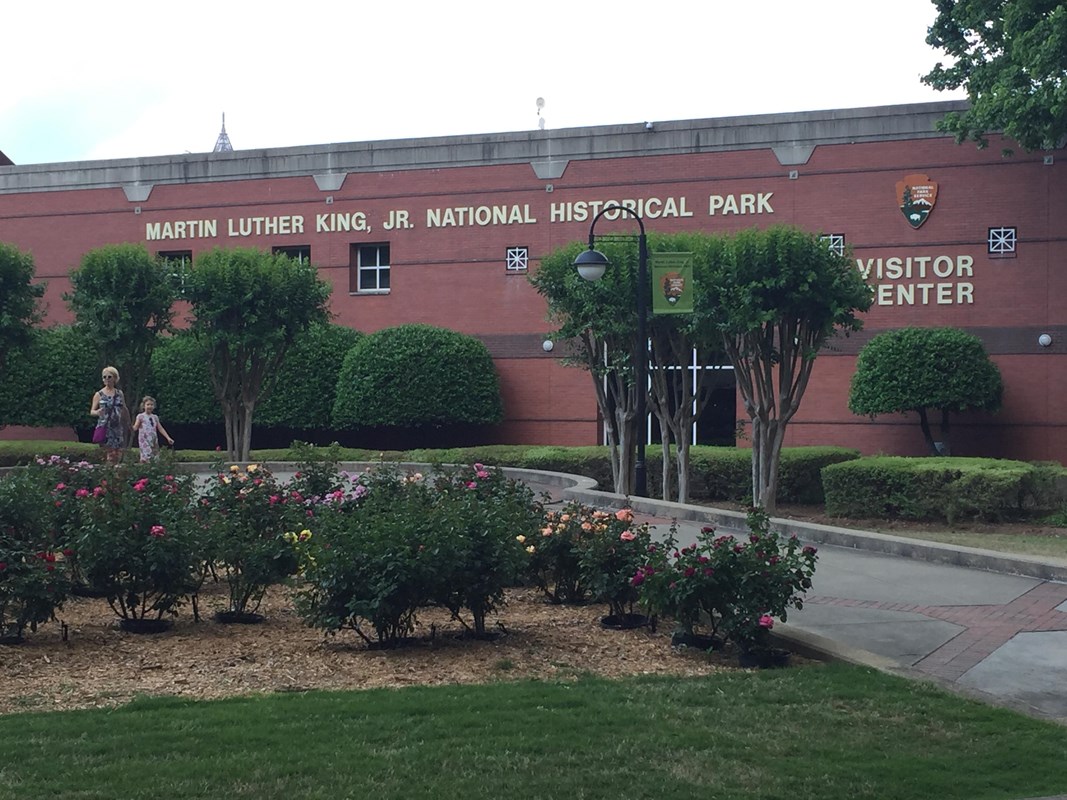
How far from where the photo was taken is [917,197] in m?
25.2

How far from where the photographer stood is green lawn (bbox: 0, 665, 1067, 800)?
5441mm

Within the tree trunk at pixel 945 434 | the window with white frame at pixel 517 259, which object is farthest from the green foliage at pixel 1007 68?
the window with white frame at pixel 517 259

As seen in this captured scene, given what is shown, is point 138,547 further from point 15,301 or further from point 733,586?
point 15,301

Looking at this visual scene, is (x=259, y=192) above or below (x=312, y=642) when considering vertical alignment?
above

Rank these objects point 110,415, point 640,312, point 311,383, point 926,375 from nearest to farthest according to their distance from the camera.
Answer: point 110,415 → point 640,312 → point 926,375 → point 311,383

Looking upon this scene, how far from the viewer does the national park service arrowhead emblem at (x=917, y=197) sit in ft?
82.6

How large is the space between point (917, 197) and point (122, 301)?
1617 centimetres

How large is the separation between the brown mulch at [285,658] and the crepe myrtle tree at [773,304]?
787 cm

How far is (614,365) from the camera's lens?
1917cm

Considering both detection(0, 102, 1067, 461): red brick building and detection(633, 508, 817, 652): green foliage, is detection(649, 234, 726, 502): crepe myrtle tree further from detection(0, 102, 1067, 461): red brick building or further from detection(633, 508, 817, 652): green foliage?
detection(633, 508, 817, 652): green foliage

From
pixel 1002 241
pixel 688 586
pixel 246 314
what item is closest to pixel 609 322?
pixel 246 314

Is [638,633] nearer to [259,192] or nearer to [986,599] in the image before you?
[986,599]

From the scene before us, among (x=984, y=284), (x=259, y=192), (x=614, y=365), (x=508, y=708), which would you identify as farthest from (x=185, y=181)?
(x=508, y=708)

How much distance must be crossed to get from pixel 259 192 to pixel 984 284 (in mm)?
16737
